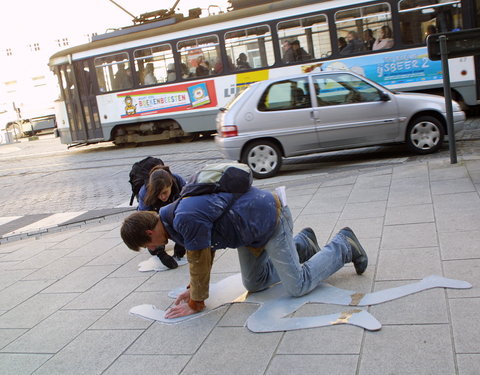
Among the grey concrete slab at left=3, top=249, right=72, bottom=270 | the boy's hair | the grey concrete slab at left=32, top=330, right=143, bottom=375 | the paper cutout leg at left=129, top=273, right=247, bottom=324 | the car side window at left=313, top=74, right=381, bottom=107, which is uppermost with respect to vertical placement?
the car side window at left=313, top=74, right=381, bottom=107

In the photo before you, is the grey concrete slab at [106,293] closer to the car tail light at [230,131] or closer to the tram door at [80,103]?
the car tail light at [230,131]

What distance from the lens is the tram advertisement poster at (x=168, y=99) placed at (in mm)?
16047

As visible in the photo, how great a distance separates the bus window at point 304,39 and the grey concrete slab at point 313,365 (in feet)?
39.6

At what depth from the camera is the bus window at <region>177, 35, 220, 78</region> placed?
15.8m

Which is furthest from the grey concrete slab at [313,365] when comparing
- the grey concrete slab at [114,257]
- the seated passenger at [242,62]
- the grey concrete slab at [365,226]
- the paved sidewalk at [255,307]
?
the seated passenger at [242,62]

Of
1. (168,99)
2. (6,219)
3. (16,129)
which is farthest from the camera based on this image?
(16,129)

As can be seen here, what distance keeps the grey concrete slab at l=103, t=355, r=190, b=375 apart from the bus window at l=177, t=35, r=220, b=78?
13087 millimetres

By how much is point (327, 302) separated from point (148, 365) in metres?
1.26

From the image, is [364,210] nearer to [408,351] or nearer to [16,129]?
[408,351]

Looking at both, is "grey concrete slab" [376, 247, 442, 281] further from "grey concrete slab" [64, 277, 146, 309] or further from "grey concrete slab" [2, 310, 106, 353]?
"grey concrete slab" [2, 310, 106, 353]

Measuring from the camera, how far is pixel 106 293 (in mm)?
4852

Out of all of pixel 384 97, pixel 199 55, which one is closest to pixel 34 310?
pixel 384 97

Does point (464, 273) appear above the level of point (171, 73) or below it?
below

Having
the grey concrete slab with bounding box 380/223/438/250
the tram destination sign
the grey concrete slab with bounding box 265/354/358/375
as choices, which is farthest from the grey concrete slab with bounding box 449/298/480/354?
the tram destination sign
